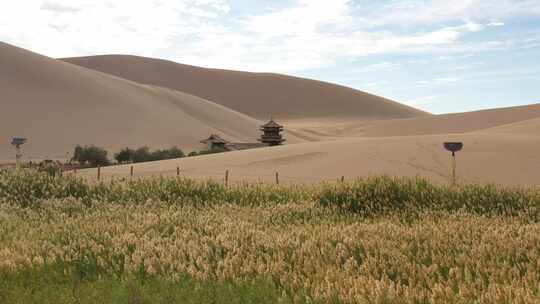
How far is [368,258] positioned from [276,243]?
1.30 meters

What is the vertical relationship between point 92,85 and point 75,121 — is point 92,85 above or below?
above

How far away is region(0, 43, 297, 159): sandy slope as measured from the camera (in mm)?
66250

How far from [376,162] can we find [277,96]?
155 metres

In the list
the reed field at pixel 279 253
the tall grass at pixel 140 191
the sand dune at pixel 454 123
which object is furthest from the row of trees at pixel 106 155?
the sand dune at pixel 454 123

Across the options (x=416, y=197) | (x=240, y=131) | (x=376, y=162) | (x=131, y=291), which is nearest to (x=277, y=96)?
(x=240, y=131)

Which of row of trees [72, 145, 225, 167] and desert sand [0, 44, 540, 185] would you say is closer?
desert sand [0, 44, 540, 185]

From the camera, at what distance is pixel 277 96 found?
19112cm

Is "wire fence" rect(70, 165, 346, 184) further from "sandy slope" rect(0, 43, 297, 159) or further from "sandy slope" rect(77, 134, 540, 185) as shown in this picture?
"sandy slope" rect(0, 43, 297, 159)

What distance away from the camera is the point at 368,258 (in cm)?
696

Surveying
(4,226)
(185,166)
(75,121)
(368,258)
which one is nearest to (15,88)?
(75,121)

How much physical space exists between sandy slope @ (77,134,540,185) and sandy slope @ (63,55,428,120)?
131 meters

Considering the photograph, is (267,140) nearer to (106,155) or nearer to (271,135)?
(271,135)

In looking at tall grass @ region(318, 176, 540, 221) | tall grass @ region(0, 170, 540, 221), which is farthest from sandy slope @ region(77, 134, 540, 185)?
tall grass @ region(318, 176, 540, 221)

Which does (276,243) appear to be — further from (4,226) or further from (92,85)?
(92,85)
